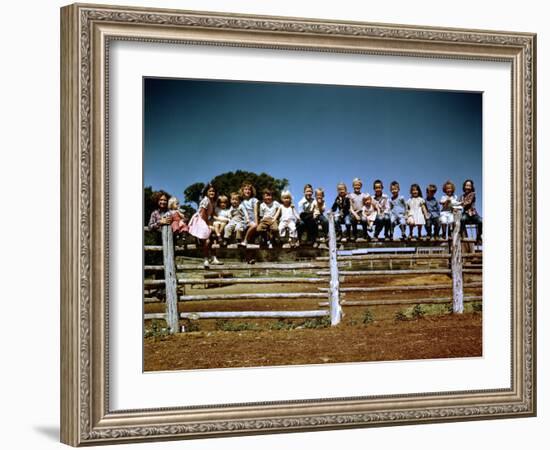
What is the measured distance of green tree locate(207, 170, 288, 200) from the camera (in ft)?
30.6

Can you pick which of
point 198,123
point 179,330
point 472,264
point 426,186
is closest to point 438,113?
point 426,186

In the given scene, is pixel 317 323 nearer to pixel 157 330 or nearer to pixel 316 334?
pixel 316 334

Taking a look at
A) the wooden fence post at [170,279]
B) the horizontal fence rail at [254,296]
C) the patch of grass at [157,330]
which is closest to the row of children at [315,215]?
the wooden fence post at [170,279]

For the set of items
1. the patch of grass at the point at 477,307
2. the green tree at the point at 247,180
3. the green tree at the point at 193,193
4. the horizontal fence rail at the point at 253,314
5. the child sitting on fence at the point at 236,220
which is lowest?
the horizontal fence rail at the point at 253,314

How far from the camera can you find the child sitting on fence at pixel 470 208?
9695 millimetres

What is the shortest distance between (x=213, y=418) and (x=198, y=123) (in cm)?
261

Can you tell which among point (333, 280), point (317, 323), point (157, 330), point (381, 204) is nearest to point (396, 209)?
point (381, 204)

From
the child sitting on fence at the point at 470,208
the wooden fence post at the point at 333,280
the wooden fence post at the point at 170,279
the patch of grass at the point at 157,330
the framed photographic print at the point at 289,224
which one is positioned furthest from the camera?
the wooden fence post at the point at 333,280

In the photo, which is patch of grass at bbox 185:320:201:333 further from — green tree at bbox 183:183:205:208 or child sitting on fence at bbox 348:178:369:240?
child sitting on fence at bbox 348:178:369:240

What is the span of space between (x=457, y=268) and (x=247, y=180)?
213 centimetres

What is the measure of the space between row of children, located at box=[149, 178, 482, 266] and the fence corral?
0.12 m

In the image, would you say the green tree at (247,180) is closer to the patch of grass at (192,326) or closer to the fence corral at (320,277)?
the fence corral at (320,277)

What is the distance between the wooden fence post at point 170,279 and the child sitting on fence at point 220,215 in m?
0.44

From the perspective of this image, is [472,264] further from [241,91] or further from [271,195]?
[241,91]
